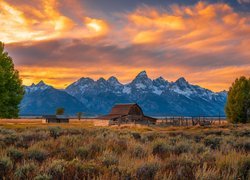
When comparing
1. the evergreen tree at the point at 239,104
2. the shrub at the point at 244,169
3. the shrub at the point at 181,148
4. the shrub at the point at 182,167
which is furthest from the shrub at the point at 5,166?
the evergreen tree at the point at 239,104

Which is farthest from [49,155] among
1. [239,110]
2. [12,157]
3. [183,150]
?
[239,110]

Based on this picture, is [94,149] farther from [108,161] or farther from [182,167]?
[182,167]

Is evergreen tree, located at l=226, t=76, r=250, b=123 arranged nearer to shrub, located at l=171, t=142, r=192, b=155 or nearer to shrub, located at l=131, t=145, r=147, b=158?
shrub, located at l=171, t=142, r=192, b=155

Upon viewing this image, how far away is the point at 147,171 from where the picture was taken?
8.23m

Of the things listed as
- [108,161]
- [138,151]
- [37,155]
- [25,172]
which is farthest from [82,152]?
[25,172]

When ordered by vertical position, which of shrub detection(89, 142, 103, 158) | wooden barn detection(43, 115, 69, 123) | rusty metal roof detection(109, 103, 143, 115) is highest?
rusty metal roof detection(109, 103, 143, 115)

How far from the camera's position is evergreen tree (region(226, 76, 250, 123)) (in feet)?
265

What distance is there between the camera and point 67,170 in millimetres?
8133

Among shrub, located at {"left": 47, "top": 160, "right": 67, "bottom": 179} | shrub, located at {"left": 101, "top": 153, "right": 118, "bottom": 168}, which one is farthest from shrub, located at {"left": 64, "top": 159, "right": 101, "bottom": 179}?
shrub, located at {"left": 101, "top": 153, "right": 118, "bottom": 168}

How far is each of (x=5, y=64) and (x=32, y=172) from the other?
51147 mm

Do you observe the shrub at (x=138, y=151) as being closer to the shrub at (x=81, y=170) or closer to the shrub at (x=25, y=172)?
the shrub at (x=81, y=170)

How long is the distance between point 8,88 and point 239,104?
52.4m

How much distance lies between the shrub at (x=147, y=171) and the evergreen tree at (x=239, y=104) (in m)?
76.4

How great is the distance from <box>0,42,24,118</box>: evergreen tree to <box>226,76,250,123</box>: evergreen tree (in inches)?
1946
